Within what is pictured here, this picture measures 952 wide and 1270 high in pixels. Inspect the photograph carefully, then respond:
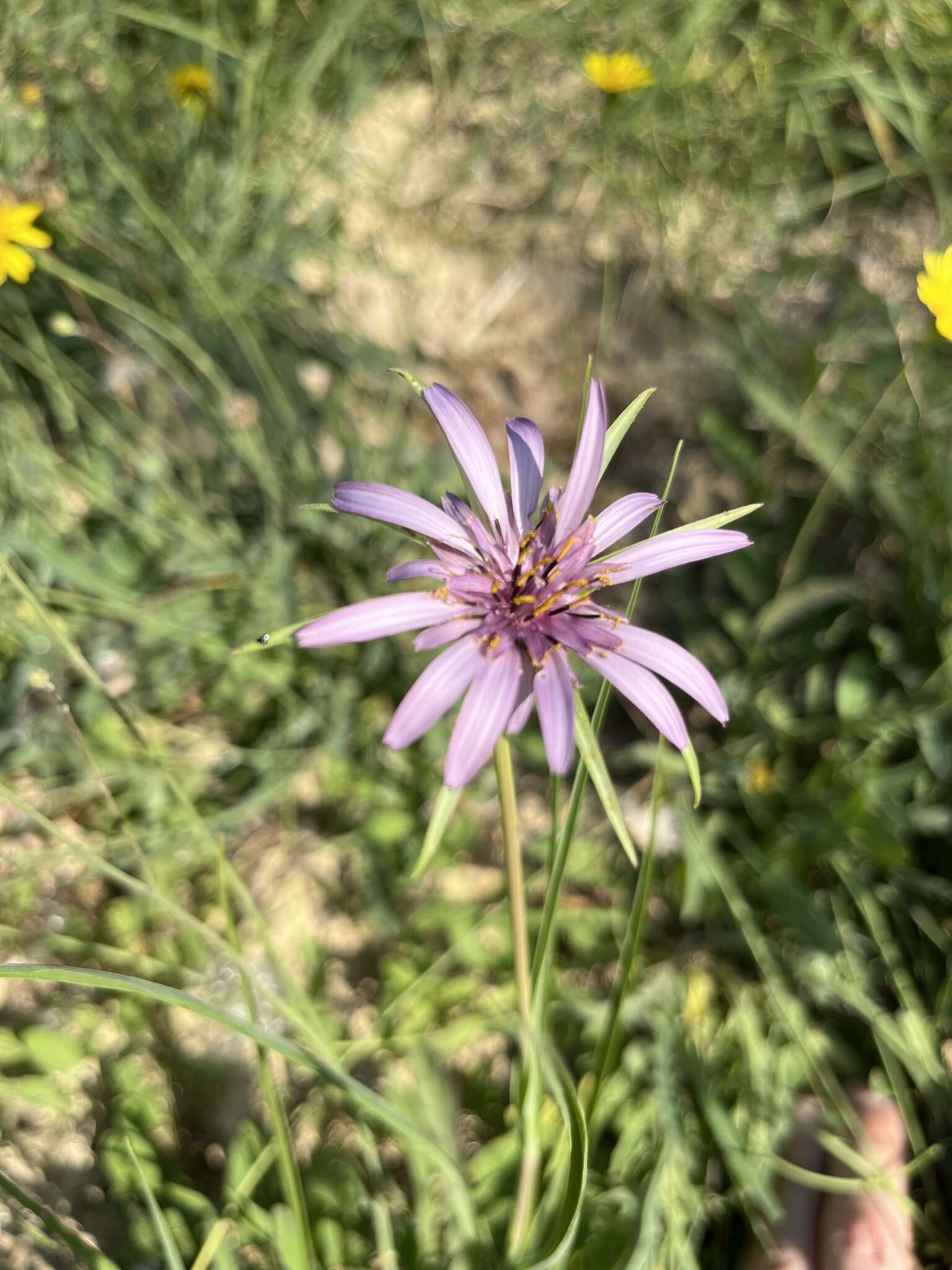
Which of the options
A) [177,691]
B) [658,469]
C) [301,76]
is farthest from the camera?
[658,469]

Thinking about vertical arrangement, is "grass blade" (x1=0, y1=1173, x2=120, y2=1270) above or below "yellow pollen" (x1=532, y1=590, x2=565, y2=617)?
below

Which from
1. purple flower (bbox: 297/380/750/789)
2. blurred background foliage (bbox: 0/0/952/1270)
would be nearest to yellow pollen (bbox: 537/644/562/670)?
purple flower (bbox: 297/380/750/789)

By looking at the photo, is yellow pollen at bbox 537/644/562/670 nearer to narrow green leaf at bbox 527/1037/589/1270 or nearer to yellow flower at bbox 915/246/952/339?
narrow green leaf at bbox 527/1037/589/1270

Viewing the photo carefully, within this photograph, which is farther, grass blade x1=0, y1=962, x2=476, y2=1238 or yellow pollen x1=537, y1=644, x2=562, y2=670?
yellow pollen x1=537, y1=644, x2=562, y2=670

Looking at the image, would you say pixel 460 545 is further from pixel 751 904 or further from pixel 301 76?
pixel 301 76

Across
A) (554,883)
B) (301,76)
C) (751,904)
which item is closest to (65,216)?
(301,76)

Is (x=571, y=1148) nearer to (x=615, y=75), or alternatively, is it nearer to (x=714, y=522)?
(x=714, y=522)
